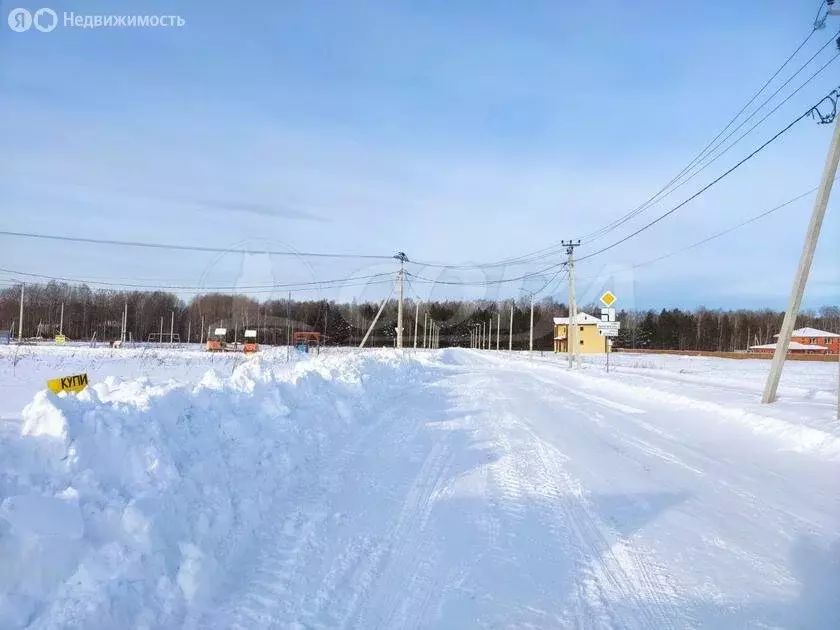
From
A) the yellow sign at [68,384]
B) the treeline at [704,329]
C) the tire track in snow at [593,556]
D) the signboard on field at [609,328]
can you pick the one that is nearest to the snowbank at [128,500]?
the yellow sign at [68,384]

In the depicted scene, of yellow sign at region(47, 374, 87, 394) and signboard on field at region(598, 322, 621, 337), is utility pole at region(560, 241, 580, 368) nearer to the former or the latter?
signboard on field at region(598, 322, 621, 337)

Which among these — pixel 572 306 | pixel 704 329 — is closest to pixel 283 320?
pixel 572 306

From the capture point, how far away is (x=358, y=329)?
115250mm

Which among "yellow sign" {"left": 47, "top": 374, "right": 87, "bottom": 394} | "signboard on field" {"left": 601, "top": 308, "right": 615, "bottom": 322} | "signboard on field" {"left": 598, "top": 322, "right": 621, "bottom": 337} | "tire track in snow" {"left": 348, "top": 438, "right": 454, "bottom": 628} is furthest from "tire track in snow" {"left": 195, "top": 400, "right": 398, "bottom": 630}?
"signboard on field" {"left": 601, "top": 308, "right": 615, "bottom": 322}

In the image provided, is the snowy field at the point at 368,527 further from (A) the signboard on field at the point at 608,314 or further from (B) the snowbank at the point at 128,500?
(A) the signboard on field at the point at 608,314

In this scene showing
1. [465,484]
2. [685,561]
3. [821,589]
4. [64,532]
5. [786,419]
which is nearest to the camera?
[64,532]

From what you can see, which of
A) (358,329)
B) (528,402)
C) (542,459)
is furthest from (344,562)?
(358,329)

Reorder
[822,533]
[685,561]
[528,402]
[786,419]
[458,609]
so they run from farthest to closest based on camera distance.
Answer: [528,402]
[786,419]
[822,533]
[685,561]
[458,609]

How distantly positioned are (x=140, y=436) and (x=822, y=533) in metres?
6.63

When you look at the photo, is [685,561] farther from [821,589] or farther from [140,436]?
[140,436]

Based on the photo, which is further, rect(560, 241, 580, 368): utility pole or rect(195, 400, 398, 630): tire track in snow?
rect(560, 241, 580, 368): utility pole

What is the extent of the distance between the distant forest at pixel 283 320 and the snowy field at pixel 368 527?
84735 mm

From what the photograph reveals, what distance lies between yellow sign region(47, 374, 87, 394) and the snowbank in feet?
1.06

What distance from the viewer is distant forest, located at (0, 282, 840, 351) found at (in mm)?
104250
